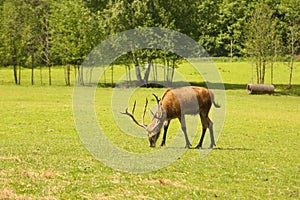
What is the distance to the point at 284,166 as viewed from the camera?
14.7 meters

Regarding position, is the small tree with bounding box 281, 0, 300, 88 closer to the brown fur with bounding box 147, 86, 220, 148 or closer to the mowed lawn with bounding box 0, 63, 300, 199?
the mowed lawn with bounding box 0, 63, 300, 199

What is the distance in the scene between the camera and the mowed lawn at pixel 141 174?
10.7 meters

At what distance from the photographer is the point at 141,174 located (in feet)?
40.7

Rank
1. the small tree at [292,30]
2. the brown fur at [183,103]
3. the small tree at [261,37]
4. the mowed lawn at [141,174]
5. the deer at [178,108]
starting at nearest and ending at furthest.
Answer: the mowed lawn at [141,174] → the deer at [178,108] → the brown fur at [183,103] → the small tree at [261,37] → the small tree at [292,30]

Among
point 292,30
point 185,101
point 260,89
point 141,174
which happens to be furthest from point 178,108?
point 292,30

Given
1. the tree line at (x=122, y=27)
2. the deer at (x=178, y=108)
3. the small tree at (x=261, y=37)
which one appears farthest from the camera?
the small tree at (x=261, y=37)

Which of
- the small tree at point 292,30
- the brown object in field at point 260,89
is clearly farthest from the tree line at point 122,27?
the brown object in field at point 260,89

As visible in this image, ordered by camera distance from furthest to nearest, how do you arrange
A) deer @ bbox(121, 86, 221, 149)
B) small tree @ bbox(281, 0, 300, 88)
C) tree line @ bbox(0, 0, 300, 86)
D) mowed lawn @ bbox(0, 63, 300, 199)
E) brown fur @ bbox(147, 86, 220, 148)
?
small tree @ bbox(281, 0, 300, 88) → tree line @ bbox(0, 0, 300, 86) → brown fur @ bbox(147, 86, 220, 148) → deer @ bbox(121, 86, 221, 149) → mowed lawn @ bbox(0, 63, 300, 199)

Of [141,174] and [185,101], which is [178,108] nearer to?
[185,101]

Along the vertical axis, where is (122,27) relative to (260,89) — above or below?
above

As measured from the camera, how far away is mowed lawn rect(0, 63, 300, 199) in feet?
35.0

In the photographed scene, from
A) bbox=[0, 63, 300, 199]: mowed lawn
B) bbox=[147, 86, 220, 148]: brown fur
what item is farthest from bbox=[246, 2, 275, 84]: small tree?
bbox=[147, 86, 220, 148]: brown fur

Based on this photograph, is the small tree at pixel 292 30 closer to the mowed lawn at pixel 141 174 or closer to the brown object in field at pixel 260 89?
the brown object in field at pixel 260 89

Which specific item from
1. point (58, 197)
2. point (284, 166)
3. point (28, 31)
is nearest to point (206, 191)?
point (58, 197)
